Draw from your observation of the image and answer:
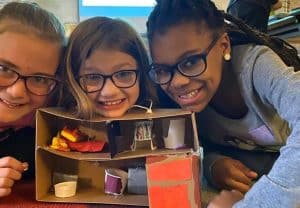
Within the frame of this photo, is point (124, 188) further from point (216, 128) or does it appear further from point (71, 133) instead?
point (216, 128)

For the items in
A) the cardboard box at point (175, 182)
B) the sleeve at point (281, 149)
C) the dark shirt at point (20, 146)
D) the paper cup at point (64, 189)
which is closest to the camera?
the sleeve at point (281, 149)

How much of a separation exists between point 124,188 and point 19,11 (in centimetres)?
46

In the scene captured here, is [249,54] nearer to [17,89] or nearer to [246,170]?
[246,170]

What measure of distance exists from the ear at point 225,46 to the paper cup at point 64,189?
1.39 feet

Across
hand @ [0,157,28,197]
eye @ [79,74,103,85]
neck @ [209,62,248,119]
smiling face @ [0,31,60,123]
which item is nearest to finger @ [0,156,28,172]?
hand @ [0,157,28,197]

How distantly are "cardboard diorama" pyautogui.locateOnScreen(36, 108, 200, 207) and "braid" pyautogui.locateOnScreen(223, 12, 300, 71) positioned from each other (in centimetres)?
23

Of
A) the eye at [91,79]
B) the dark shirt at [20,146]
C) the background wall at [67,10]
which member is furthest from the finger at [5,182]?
the background wall at [67,10]

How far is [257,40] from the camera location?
87 centimetres

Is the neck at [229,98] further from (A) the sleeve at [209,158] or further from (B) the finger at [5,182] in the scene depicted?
(B) the finger at [5,182]

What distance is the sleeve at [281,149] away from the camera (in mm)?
572

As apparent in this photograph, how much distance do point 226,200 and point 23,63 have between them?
1.57 ft

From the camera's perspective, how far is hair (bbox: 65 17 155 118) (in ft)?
2.74

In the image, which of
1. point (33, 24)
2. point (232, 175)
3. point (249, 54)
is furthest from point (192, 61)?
point (33, 24)

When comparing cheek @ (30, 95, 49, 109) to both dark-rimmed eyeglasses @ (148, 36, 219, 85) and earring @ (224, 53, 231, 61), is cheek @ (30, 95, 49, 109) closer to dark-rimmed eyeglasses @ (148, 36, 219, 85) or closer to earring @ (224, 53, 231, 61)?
dark-rimmed eyeglasses @ (148, 36, 219, 85)
